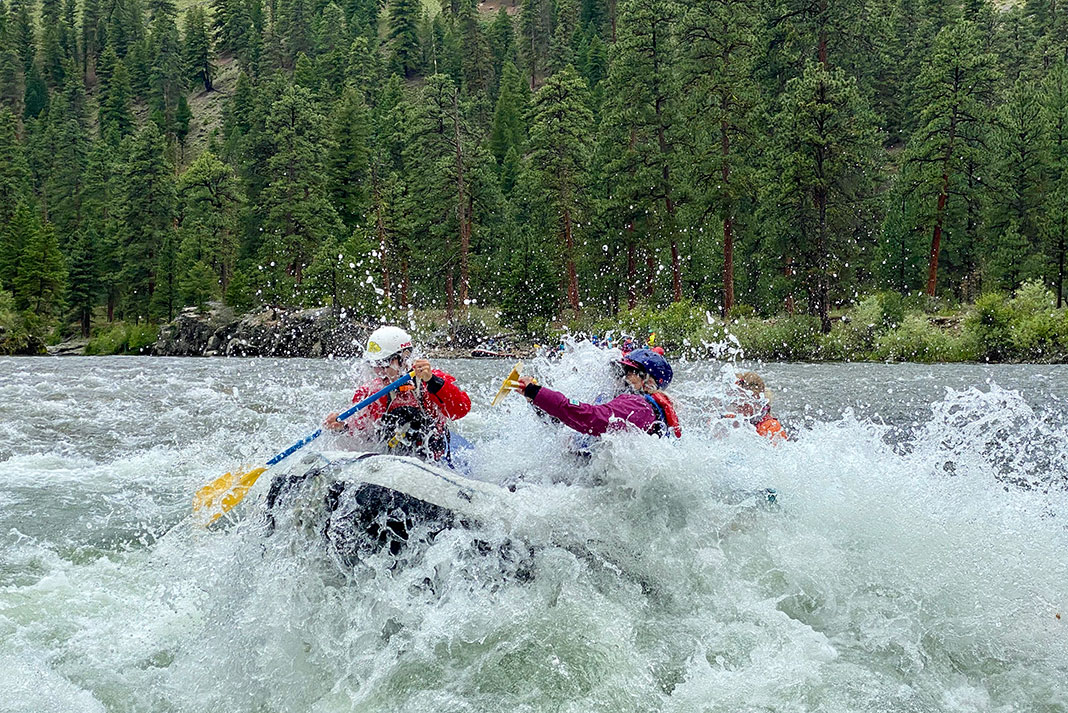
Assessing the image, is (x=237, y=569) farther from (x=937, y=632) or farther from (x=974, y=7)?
(x=974, y=7)

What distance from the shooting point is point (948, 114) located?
35969mm

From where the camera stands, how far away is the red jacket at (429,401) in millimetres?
7326

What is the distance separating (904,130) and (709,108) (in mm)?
25703

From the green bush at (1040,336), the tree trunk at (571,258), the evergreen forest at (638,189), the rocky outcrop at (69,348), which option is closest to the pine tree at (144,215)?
the evergreen forest at (638,189)

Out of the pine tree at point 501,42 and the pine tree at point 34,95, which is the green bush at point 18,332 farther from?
the pine tree at point 34,95

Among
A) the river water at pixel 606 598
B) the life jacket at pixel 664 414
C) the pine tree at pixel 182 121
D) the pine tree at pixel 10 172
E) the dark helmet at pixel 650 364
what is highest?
the pine tree at pixel 182 121

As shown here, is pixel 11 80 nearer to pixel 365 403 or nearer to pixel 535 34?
pixel 535 34

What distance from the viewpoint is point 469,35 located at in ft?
316

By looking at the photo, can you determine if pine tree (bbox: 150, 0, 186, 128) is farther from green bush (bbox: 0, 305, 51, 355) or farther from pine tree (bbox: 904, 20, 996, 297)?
pine tree (bbox: 904, 20, 996, 297)

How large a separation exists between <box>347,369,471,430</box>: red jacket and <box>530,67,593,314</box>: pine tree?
32981mm

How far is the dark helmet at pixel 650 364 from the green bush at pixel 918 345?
2247 centimetres

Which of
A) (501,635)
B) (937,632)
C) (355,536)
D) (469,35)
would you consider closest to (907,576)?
(937,632)

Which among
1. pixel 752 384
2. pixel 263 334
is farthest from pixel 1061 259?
pixel 263 334

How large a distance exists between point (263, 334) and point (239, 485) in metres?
35.7
